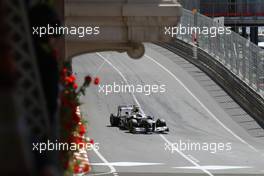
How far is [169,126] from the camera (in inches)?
1843

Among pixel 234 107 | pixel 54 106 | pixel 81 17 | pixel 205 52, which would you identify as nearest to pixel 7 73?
pixel 54 106

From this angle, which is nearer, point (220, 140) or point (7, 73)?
point (7, 73)

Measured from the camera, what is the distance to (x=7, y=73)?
314 centimetres

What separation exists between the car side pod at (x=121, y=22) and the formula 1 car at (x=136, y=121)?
24524mm

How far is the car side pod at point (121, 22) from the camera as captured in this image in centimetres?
1752

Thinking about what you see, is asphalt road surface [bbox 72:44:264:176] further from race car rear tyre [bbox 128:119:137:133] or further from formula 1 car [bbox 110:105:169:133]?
formula 1 car [bbox 110:105:169:133]

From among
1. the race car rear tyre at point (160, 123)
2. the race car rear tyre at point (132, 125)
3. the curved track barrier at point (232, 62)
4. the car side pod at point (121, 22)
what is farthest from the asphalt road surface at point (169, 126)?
the car side pod at point (121, 22)

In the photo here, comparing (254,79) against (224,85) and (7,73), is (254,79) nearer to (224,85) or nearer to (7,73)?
(224,85)

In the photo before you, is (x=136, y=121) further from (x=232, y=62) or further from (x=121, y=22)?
(x=121, y=22)

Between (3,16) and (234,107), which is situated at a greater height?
(3,16)

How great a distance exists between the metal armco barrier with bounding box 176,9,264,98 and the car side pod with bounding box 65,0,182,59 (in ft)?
100

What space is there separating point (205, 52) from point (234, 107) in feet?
27.9

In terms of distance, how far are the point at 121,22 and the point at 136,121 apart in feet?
87.0

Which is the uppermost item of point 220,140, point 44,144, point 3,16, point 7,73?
point 3,16
